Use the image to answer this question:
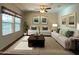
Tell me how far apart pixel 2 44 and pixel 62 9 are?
168 cm

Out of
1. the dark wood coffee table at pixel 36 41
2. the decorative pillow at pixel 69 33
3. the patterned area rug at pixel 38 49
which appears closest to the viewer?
the patterned area rug at pixel 38 49

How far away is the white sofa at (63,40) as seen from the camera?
3.06 metres

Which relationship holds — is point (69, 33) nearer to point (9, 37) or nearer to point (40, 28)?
point (40, 28)

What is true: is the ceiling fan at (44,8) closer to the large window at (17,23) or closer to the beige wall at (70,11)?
the beige wall at (70,11)

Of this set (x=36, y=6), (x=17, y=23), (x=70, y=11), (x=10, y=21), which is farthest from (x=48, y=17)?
(x=10, y=21)

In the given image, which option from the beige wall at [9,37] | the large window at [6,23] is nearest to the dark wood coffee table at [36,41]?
the beige wall at [9,37]

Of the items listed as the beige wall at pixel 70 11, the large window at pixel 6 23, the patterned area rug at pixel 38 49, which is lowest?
the patterned area rug at pixel 38 49

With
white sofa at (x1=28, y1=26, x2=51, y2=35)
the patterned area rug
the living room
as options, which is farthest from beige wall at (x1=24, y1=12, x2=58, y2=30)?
the patterned area rug

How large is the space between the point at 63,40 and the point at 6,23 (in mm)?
1452

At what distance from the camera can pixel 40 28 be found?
10.7 ft

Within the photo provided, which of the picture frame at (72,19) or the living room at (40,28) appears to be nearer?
the living room at (40,28)

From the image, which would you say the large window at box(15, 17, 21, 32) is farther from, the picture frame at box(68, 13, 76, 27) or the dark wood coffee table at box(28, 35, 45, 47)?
the picture frame at box(68, 13, 76, 27)

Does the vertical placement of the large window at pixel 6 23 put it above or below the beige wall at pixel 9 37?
above

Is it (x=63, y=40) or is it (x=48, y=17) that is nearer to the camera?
(x=63, y=40)
